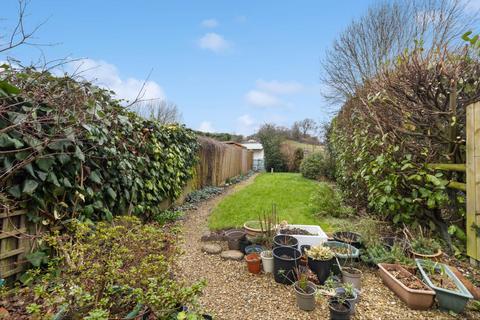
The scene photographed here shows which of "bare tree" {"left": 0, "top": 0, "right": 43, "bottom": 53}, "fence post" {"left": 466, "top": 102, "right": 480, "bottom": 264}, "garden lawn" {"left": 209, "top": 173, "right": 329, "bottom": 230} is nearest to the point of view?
"bare tree" {"left": 0, "top": 0, "right": 43, "bottom": 53}

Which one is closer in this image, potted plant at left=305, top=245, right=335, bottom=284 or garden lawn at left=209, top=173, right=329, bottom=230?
potted plant at left=305, top=245, right=335, bottom=284

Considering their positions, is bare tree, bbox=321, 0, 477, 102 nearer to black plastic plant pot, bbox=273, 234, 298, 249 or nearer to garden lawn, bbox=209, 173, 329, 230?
garden lawn, bbox=209, 173, 329, 230

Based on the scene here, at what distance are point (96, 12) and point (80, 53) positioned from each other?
1.63 meters

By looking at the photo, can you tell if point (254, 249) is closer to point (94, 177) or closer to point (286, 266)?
point (286, 266)

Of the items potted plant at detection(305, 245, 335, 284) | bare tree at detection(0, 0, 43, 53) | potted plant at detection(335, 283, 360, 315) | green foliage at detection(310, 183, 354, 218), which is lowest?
potted plant at detection(335, 283, 360, 315)

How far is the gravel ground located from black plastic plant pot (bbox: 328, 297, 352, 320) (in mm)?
146

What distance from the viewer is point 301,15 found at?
5.64 metres

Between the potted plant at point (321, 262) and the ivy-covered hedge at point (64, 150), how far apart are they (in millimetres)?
2632

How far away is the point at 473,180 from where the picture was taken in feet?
9.11

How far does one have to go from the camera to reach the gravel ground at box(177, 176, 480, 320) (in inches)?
82.0

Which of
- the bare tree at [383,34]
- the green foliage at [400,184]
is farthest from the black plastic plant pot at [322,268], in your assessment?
the bare tree at [383,34]

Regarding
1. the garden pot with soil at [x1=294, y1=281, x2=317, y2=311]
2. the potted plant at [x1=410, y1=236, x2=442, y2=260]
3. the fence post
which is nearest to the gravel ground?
the garden pot with soil at [x1=294, y1=281, x2=317, y2=311]

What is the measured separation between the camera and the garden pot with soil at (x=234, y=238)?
352 cm

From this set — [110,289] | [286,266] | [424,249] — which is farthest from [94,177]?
[424,249]
